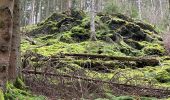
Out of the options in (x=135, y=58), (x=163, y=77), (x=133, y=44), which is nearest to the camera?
(x=135, y=58)

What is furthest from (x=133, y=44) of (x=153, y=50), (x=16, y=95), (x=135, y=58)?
(x=16, y=95)

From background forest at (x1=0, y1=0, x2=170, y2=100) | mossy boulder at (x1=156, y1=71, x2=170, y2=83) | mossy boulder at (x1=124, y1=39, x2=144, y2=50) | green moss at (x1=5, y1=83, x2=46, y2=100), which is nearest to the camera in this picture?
green moss at (x1=5, y1=83, x2=46, y2=100)

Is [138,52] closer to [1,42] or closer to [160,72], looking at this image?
[160,72]

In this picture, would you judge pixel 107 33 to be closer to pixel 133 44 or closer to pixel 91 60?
pixel 133 44

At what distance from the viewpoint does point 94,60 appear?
11844 millimetres

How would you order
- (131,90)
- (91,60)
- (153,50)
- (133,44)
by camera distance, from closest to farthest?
1. (131,90)
2. (91,60)
3. (153,50)
4. (133,44)

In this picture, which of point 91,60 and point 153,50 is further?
point 153,50

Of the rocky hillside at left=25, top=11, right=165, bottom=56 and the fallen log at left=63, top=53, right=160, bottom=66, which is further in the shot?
the rocky hillside at left=25, top=11, right=165, bottom=56

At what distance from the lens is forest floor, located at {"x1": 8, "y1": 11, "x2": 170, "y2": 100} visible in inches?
296

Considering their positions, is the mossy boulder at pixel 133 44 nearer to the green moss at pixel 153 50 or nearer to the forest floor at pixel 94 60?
the forest floor at pixel 94 60

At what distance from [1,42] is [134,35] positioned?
16346 mm

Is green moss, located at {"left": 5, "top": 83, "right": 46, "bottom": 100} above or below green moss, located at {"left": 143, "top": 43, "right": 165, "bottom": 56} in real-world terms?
above

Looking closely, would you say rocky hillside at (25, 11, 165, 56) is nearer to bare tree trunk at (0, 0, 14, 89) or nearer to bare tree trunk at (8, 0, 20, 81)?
bare tree trunk at (8, 0, 20, 81)

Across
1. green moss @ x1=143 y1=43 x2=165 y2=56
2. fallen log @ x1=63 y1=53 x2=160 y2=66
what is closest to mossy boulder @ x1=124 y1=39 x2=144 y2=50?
green moss @ x1=143 y1=43 x2=165 y2=56
